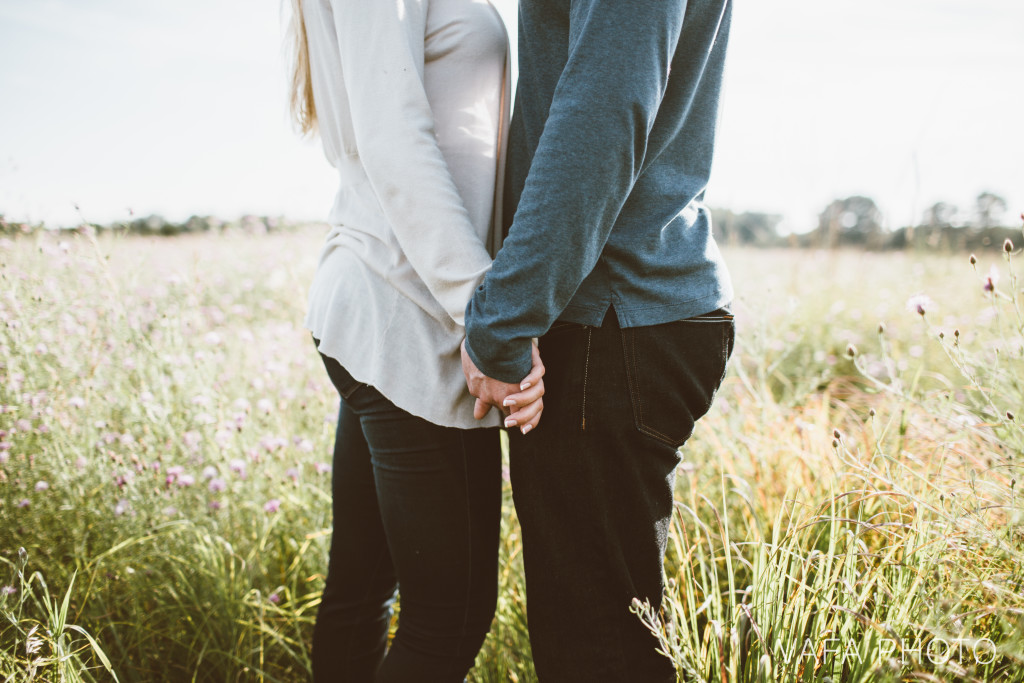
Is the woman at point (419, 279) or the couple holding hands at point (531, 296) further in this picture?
the woman at point (419, 279)

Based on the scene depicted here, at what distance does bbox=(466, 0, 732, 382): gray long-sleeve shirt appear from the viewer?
84 centimetres

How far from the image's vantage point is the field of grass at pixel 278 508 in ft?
4.25

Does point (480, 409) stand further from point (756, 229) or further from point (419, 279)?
point (756, 229)

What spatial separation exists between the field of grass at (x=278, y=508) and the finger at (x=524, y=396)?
1.76 ft

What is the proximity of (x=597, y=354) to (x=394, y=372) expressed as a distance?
356 mm

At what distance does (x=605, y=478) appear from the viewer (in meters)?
1.00

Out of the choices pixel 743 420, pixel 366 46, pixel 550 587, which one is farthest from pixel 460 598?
pixel 743 420

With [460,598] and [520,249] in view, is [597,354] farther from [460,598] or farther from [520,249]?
[460,598]

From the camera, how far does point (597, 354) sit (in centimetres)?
97

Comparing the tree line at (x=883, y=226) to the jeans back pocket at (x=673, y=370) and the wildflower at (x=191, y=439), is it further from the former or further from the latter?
the jeans back pocket at (x=673, y=370)

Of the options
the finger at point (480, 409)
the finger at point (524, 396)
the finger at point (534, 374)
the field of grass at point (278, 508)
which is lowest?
the field of grass at point (278, 508)

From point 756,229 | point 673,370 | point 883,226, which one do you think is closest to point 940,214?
point 883,226

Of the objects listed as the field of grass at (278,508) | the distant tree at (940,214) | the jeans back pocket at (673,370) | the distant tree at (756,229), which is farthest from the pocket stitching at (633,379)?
the distant tree at (756,229)

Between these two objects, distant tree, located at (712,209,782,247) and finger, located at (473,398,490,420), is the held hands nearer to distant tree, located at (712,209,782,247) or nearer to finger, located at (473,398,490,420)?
finger, located at (473,398,490,420)
